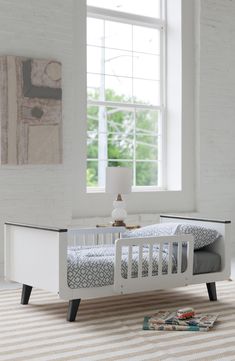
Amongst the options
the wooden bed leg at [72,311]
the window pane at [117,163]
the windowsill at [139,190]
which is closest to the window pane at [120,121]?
the window pane at [117,163]

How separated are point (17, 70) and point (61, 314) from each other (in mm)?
2715

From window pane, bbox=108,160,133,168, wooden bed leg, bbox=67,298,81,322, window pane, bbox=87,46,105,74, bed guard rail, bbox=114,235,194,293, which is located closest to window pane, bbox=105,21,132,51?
window pane, bbox=87,46,105,74

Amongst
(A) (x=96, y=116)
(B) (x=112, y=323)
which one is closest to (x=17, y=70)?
(A) (x=96, y=116)

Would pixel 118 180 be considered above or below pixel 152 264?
above

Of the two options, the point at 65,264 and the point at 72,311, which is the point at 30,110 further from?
the point at 72,311

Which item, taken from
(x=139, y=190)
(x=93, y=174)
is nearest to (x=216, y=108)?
(x=139, y=190)

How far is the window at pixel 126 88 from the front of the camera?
7.07m

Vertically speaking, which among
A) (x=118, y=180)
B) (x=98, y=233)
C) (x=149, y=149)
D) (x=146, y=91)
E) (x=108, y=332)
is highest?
(x=146, y=91)

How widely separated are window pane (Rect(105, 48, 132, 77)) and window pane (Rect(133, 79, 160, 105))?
180mm

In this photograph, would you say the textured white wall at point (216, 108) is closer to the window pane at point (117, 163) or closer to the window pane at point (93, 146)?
the window pane at point (117, 163)

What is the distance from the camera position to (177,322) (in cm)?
400

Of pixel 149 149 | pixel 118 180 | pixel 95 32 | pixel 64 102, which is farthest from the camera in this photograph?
pixel 149 149

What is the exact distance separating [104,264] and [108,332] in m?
0.57

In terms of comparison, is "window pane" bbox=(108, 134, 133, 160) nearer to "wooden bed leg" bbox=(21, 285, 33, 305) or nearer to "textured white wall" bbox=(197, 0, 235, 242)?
"textured white wall" bbox=(197, 0, 235, 242)
